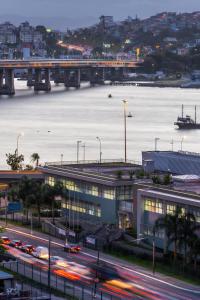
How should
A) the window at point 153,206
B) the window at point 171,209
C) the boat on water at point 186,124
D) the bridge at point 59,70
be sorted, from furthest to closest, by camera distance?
the bridge at point 59,70 < the boat on water at point 186,124 < the window at point 153,206 < the window at point 171,209

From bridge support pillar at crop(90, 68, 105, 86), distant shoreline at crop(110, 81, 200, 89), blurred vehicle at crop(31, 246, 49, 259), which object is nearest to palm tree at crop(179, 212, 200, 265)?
blurred vehicle at crop(31, 246, 49, 259)

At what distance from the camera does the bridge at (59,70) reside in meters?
66.8

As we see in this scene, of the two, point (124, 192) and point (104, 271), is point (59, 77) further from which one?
point (104, 271)

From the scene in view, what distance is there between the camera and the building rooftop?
18.0 meters

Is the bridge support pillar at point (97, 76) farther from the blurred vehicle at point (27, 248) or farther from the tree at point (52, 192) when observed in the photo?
the blurred vehicle at point (27, 248)

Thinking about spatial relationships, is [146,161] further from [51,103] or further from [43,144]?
[51,103]

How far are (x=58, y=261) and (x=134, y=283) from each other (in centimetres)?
155

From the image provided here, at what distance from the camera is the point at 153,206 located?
16719 mm

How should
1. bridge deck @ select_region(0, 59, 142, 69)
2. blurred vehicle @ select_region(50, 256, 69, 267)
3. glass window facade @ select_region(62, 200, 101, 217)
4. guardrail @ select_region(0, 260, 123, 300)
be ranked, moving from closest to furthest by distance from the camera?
guardrail @ select_region(0, 260, 123, 300) → blurred vehicle @ select_region(50, 256, 69, 267) → glass window facade @ select_region(62, 200, 101, 217) → bridge deck @ select_region(0, 59, 142, 69)

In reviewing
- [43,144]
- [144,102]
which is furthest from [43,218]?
[144,102]

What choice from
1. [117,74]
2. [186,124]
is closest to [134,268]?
[186,124]

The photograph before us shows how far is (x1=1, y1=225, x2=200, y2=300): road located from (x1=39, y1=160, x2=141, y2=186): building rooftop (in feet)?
7.21

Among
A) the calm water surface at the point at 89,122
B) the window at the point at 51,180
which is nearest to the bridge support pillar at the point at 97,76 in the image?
the calm water surface at the point at 89,122

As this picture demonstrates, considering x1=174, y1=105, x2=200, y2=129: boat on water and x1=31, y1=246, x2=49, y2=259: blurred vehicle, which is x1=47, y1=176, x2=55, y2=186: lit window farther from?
x1=174, y1=105, x2=200, y2=129: boat on water
